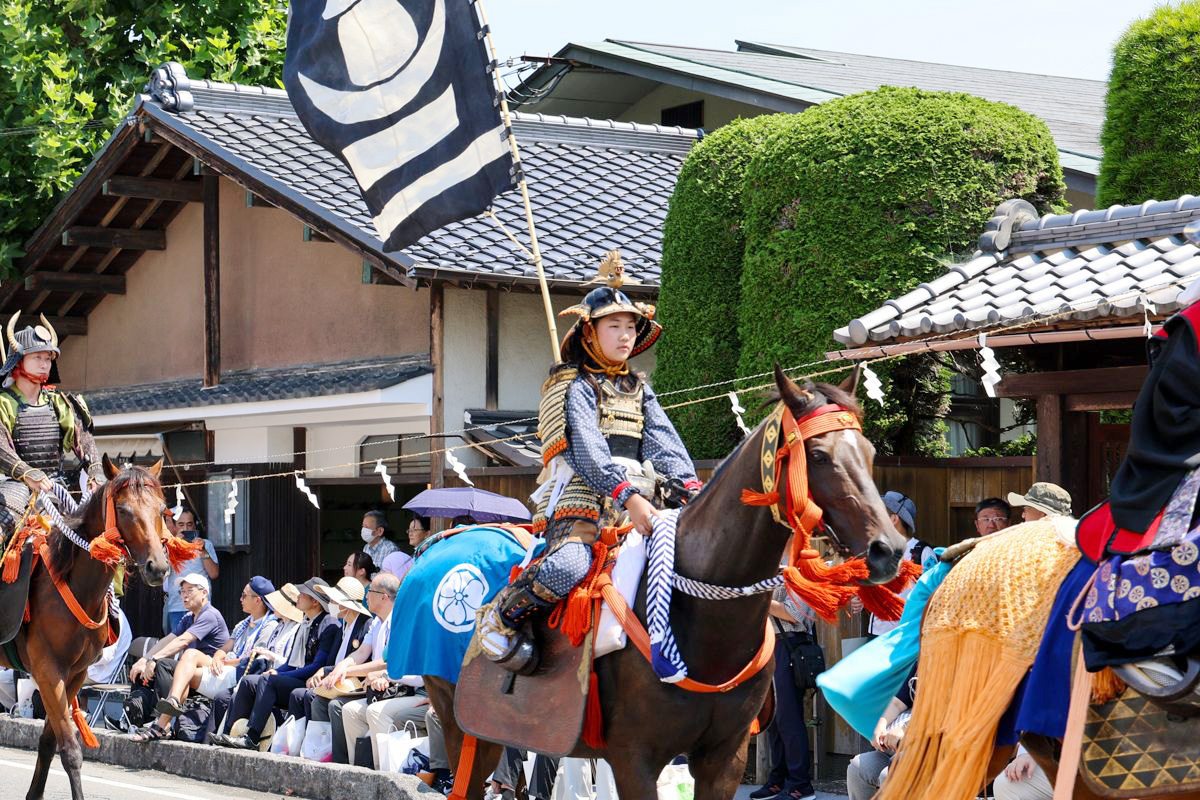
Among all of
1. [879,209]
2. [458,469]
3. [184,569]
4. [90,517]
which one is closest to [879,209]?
[879,209]

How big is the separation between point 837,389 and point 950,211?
6517 mm

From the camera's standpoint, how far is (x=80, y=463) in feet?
37.6

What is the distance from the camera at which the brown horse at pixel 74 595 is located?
10320 mm

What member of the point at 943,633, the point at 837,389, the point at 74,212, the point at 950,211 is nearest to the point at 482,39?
the point at 950,211

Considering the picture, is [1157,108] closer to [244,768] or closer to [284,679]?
[284,679]

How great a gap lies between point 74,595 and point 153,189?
9468 millimetres

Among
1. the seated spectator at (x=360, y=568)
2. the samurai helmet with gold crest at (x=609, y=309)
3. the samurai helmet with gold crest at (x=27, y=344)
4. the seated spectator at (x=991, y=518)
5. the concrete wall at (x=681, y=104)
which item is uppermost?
the concrete wall at (x=681, y=104)

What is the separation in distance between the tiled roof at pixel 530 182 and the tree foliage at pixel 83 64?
424cm

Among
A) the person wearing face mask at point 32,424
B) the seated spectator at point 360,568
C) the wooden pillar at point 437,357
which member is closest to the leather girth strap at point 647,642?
the person wearing face mask at point 32,424

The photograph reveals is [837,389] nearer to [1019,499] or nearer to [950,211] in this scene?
[1019,499]

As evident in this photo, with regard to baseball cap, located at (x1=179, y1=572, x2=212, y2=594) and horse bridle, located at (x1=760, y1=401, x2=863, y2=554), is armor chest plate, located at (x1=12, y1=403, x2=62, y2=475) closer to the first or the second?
baseball cap, located at (x1=179, y1=572, x2=212, y2=594)

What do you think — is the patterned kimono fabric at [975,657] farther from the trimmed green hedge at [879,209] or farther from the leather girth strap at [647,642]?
the trimmed green hedge at [879,209]

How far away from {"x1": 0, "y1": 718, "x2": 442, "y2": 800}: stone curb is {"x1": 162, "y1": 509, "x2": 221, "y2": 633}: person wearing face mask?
190cm

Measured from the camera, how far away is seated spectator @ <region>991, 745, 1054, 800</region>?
6.15m
